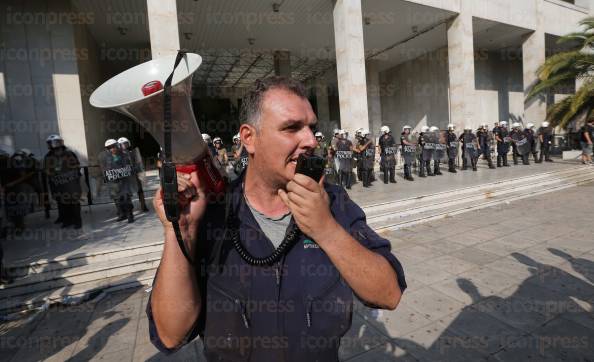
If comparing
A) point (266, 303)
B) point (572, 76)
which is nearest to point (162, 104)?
point (266, 303)

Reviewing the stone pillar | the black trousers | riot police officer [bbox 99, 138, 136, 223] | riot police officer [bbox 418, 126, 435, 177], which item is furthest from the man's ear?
the stone pillar

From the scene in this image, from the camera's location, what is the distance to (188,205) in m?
1.07

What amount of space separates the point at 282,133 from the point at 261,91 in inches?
9.5

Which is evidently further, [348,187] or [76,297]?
[348,187]

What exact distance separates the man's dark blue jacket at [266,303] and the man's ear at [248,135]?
345 mm

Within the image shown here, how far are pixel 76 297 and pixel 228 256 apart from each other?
4.45 metres

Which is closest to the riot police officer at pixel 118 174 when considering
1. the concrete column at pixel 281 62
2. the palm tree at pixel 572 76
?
the concrete column at pixel 281 62

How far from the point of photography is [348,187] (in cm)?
1102

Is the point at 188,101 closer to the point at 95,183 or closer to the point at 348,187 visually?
the point at 348,187

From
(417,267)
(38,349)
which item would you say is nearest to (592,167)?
(417,267)

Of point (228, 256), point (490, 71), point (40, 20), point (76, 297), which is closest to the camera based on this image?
point (228, 256)

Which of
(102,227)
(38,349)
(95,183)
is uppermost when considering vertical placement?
(95,183)

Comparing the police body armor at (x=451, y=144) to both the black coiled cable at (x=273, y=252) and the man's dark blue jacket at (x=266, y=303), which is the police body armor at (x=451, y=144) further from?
the black coiled cable at (x=273, y=252)

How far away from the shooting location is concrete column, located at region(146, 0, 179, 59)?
9641mm
